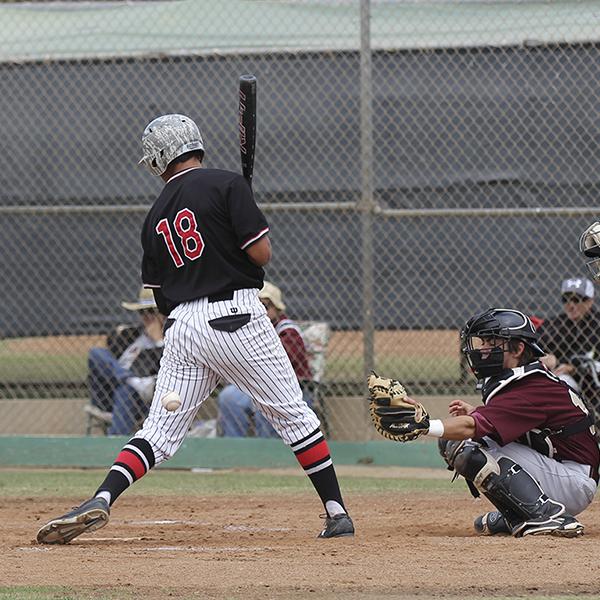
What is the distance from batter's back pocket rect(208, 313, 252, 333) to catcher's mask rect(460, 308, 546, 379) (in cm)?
97

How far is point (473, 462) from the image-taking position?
16.6 ft

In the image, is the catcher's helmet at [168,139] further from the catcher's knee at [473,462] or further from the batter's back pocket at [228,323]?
the catcher's knee at [473,462]

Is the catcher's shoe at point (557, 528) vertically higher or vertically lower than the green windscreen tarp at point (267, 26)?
lower

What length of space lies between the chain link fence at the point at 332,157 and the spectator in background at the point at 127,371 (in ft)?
0.86

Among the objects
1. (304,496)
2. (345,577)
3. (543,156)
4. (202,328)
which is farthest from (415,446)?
(345,577)

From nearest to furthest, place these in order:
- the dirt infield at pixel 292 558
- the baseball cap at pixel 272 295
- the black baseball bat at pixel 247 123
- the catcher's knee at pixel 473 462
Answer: the dirt infield at pixel 292 558 → the catcher's knee at pixel 473 462 → the black baseball bat at pixel 247 123 → the baseball cap at pixel 272 295

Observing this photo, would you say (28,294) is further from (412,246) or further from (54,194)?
(412,246)

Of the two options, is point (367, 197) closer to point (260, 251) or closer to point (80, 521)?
point (260, 251)

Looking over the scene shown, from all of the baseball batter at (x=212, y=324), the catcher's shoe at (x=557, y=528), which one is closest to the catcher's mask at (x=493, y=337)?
the catcher's shoe at (x=557, y=528)

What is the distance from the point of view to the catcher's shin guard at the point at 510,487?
5090 millimetres

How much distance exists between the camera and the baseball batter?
522cm

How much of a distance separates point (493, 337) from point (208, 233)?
4.21ft

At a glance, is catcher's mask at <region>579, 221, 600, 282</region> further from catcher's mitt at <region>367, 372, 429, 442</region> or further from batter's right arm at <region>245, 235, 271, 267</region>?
batter's right arm at <region>245, 235, 271, 267</region>

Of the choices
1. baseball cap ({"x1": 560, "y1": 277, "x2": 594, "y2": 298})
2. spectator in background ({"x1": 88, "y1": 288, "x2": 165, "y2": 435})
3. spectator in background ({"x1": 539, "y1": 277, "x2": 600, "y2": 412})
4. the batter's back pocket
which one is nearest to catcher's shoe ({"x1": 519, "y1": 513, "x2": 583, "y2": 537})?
the batter's back pocket
